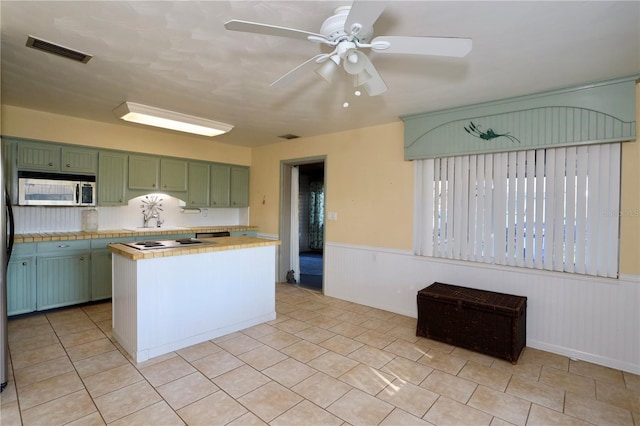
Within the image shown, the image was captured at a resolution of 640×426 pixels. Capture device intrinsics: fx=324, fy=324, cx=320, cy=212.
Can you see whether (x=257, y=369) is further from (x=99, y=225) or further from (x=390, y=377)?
(x=99, y=225)

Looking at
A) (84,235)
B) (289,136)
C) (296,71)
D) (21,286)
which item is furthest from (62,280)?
(296,71)

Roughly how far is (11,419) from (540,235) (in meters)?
4.37

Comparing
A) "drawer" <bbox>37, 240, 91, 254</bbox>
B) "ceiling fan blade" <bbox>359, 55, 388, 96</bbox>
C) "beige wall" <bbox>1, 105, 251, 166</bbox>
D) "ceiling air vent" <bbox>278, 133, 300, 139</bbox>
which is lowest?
"drawer" <bbox>37, 240, 91, 254</bbox>

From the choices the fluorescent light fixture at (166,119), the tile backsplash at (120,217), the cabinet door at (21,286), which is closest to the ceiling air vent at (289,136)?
the fluorescent light fixture at (166,119)

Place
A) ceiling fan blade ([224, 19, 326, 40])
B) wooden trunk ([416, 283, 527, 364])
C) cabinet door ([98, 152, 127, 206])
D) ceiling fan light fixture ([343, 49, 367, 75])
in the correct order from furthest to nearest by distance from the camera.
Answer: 1. cabinet door ([98, 152, 127, 206])
2. wooden trunk ([416, 283, 527, 364])
3. ceiling fan light fixture ([343, 49, 367, 75])
4. ceiling fan blade ([224, 19, 326, 40])

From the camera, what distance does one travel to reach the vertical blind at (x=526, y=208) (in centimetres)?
289

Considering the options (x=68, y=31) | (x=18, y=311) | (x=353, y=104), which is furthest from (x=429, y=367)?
(x=18, y=311)

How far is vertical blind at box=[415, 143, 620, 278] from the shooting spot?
2887 mm

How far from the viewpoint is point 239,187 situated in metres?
6.09

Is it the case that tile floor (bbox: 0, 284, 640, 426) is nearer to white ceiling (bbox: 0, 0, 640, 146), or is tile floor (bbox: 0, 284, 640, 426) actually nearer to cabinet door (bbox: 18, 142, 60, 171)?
cabinet door (bbox: 18, 142, 60, 171)

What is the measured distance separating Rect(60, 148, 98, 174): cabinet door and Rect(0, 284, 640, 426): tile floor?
1.92 meters

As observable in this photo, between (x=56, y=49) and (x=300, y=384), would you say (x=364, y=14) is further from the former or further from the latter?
(x=300, y=384)

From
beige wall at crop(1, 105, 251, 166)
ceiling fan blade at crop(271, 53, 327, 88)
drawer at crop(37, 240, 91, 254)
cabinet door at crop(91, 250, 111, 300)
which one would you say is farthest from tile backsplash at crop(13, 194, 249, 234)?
ceiling fan blade at crop(271, 53, 327, 88)

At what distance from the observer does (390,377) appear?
8.51ft
